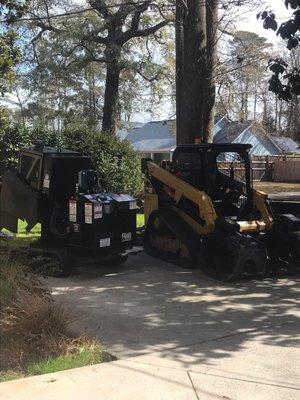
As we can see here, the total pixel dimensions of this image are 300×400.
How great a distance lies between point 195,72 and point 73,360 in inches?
369

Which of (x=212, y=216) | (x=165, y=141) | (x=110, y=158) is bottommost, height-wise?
(x=212, y=216)

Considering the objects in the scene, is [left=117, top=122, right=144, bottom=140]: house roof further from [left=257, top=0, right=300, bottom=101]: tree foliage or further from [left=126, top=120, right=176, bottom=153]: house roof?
[left=257, top=0, right=300, bottom=101]: tree foliage

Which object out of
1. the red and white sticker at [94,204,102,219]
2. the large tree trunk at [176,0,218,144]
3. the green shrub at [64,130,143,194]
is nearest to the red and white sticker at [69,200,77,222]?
the red and white sticker at [94,204,102,219]

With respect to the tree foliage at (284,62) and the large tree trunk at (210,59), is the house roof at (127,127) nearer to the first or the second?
the large tree trunk at (210,59)

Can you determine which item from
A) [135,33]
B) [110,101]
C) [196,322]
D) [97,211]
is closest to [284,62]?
[97,211]

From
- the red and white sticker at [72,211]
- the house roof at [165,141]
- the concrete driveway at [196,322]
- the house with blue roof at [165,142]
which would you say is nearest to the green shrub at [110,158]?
the concrete driveway at [196,322]

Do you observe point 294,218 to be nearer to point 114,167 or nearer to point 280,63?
point 280,63

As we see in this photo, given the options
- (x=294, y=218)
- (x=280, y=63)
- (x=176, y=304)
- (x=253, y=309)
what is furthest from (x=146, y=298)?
(x=280, y=63)

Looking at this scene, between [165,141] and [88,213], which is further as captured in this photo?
[165,141]

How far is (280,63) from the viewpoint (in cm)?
906

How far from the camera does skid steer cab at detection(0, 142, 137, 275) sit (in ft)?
29.2

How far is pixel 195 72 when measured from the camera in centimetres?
1318

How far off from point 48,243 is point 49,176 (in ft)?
3.78

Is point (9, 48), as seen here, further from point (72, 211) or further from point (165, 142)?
point (165, 142)
